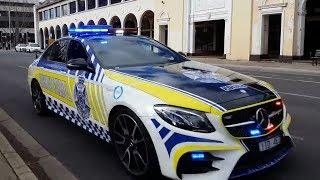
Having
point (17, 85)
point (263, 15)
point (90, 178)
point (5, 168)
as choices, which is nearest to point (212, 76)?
point (90, 178)

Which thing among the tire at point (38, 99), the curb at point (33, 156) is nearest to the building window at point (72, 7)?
the tire at point (38, 99)

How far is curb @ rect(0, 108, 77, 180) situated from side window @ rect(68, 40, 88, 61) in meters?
1.41

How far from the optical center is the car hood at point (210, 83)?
4129mm

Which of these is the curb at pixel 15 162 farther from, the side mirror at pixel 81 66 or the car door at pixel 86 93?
the side mirror at pixel 81 66

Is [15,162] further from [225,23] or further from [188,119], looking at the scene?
[225,23]

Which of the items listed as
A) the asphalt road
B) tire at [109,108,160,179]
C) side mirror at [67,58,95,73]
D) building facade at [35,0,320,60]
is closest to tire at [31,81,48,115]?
the asphalt road

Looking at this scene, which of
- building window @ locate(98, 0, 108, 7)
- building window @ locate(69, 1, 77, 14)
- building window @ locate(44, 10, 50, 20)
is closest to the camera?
building window @ locate(98, 0, 108, 7)

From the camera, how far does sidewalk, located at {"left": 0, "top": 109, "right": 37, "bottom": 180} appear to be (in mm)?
4820

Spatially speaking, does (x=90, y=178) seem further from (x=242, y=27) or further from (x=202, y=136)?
(x=242, y=27)

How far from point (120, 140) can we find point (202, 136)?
51.5 inches

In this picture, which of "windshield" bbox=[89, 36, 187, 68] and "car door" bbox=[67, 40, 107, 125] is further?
"windshield" bbox=[89, 36, 187, 68]

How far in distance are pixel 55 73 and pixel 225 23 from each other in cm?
3012

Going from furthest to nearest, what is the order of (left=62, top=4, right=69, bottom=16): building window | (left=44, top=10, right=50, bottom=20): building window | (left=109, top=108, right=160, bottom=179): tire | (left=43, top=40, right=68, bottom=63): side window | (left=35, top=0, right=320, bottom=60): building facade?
1. (left=44, top=10, right=50, bottom=20): building window
2. (left=62, top=4, right=69, bottom=16): building window
3. (left=35, top=0, right=320, bottom=60): building facade
4. (left=43, top=40, right=68, bottom=63): side window
5. (left=109, top=108, right=160, bottom=179): tire

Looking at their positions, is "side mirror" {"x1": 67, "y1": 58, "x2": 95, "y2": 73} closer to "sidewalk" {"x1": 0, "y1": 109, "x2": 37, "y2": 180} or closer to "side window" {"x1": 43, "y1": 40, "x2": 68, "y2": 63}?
"side window" {"x1": 43, "y1": 40, "x2": 68, "y2": 63}
